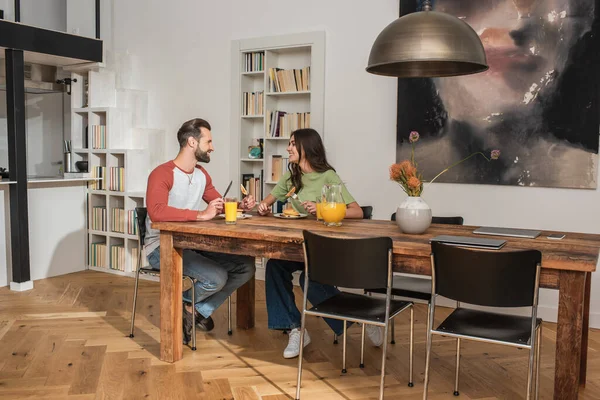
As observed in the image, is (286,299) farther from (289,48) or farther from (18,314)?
(289,48)

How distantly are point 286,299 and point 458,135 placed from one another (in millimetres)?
1951

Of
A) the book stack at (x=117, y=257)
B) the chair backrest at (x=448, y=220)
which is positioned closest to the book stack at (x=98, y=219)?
the book stack at (x=117, y=257)

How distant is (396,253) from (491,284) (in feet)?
1.44

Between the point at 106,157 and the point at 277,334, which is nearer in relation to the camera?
the point at 277,334

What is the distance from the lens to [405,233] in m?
2.95

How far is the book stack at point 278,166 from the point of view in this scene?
17.4 feet

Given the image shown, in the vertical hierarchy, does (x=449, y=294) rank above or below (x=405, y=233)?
below

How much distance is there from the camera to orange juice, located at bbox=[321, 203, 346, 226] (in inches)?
124

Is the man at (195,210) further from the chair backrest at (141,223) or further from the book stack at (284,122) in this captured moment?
the book stack at (284,122)

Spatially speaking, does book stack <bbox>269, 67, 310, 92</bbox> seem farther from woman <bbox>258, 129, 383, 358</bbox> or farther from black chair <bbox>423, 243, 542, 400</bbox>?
black chair <bbox>423, 243, 542, 400</bbox>

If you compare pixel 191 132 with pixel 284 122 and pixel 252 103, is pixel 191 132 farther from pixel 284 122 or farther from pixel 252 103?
pixel 252 103

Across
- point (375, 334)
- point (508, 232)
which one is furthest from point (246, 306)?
point (508, 232)

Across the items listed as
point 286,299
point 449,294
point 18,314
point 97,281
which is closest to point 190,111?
point 97,281

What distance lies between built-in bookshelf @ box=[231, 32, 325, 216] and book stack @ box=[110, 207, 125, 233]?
111cm
